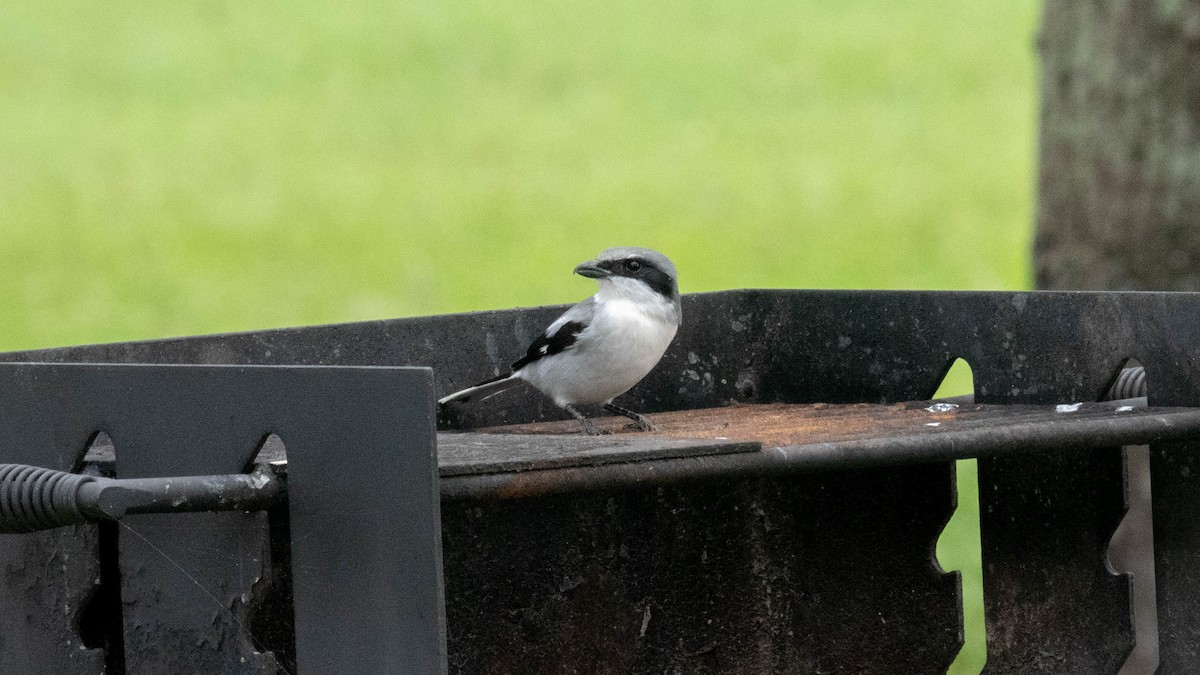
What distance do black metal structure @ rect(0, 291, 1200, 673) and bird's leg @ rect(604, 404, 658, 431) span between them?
233 millimetres

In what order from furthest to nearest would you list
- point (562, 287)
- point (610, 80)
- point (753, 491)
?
point (610, 80)
point (562, 287)
point (753, 491)

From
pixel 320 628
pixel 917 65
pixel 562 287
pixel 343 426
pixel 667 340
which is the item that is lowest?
pixel 320 628

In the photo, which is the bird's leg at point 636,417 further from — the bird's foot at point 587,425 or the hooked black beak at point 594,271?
the hooked black beak at point 594,271

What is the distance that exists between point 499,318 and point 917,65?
1382cm

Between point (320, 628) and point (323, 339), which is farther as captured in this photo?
point (323, 339)

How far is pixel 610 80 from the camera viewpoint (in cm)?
1720

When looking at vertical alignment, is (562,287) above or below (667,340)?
above

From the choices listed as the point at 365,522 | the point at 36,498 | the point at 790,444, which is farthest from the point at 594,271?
the point at 36,498

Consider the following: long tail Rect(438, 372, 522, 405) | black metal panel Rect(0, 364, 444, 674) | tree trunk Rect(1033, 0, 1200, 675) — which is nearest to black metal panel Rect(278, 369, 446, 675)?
black metal panel Rect(0, 364, 444, 674)

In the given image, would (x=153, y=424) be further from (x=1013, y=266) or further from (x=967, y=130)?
(x=967, y=130)

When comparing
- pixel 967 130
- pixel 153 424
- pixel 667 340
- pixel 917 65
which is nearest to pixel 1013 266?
pixel 967 130

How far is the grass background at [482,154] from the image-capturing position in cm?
1159

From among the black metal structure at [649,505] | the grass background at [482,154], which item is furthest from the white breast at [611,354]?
the grass background at [482,154]

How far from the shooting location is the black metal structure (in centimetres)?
255
